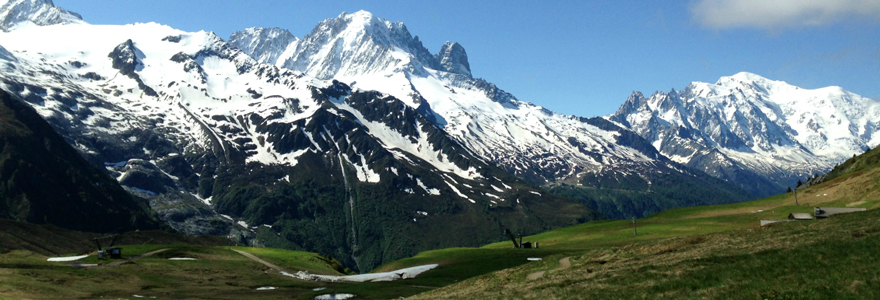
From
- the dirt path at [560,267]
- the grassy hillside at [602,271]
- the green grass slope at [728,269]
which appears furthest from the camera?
the dirt path at [560,267]

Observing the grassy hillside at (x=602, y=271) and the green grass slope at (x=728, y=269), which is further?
the grassy hillside at (x=602, y=271)

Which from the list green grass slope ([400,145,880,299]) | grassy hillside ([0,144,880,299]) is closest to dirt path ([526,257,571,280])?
grassy hillside ([0,144,880,299])

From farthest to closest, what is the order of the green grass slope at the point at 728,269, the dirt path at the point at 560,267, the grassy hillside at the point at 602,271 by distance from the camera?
1. the dirt path at the point at 560,267
2. the grassy hillside at the point at 602,271
3. the green grass slope at the point at 728,269

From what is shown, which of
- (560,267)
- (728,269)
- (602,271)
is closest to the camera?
(728,269)

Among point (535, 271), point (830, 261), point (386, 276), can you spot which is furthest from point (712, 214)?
point (830, 261)

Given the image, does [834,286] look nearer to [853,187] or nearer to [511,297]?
[511,297]

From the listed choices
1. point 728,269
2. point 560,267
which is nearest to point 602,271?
point 728,269

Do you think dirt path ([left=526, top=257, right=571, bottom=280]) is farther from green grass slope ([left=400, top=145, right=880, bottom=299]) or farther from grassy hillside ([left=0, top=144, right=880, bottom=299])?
green grass slope ([left=400, top=145, right=880, bottom=299])

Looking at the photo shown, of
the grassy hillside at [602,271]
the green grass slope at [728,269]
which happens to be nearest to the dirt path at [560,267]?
the grassy hillside at [602,271]

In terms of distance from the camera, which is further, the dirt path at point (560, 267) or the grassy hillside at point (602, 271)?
the dirt path at point (560, 267)

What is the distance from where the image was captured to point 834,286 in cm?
3959

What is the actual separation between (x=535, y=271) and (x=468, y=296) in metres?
15.2

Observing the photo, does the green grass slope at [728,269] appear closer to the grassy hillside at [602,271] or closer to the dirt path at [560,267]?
the grassy hillside at [602,271]

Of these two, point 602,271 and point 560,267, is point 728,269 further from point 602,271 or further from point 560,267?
point 560,267
